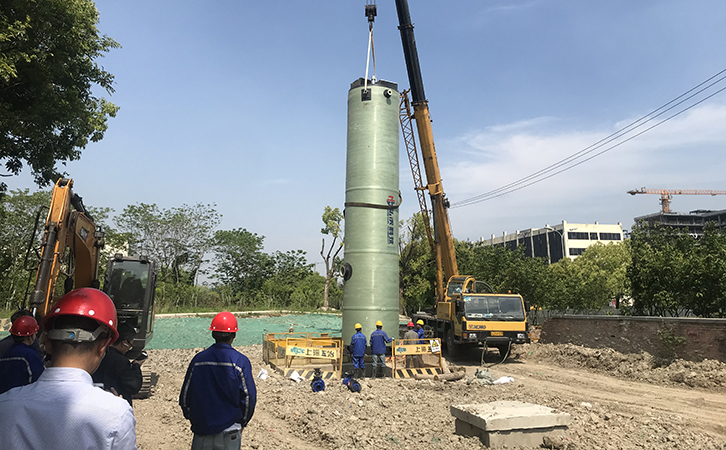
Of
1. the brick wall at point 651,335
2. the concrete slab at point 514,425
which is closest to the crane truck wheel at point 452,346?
the brick wall at point 651,335

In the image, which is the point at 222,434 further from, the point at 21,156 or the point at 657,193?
the point at 657,193

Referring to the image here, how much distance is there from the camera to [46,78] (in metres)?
11.8

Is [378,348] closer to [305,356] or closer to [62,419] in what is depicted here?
[305,356]

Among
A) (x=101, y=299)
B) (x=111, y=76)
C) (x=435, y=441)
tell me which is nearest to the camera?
(x=101, y=299)

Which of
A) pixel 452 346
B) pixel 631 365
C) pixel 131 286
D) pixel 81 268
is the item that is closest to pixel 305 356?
pixel 131 286

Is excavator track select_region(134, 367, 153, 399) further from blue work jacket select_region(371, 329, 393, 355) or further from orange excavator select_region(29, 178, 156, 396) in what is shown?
blue work jacket select_region(371, 329, 393, 355)

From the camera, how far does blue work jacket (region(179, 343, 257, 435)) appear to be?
439cm

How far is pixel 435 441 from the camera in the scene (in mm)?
7652

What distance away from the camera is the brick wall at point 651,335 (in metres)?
13.4

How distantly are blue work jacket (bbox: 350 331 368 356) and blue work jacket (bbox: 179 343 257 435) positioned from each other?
8652 millimetres

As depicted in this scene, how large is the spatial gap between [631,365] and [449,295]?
7.00 metres

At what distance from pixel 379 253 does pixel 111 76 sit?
1024 centimetres

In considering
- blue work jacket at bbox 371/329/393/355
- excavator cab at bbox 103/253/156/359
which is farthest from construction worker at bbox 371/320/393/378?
excavator cab at bbox 103/253/156/359

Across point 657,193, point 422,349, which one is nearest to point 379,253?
point 422,349
